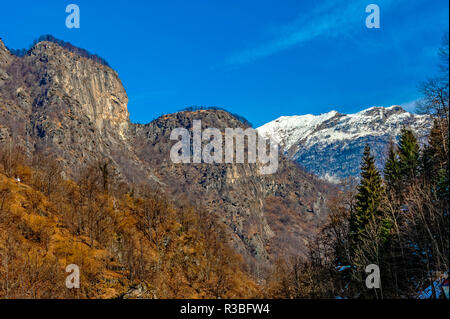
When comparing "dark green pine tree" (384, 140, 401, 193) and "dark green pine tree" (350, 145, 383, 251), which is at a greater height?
"dark green pine tree" (384, 140, 401, 193)

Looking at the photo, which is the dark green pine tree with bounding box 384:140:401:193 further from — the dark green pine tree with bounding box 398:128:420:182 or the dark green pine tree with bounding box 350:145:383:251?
the dark green pine tree with bounding box 350:145:383:251

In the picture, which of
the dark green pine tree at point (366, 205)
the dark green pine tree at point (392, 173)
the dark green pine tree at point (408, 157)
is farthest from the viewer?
the dark green pine tree at point (392, 173)

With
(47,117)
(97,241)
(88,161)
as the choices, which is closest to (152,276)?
(97,241)

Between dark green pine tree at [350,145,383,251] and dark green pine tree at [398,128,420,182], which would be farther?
dark green pine tree at [398,128,420,182]

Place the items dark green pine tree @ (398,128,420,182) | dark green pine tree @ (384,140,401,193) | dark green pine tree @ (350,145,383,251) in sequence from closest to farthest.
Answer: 1. dark green pine tree @ (350,145,383,251)
2. dark green pine tree @ (398,128,420,182)
3. dark green pine tree @ (384,140,401,193)

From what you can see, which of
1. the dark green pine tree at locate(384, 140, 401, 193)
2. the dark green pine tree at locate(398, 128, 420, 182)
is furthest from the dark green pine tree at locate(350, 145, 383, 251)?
the dark green pine tree at locate(384, 140, 401, 193)

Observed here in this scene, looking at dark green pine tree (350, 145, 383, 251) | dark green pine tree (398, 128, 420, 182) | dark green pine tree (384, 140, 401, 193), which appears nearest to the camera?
dark green pine tree (350, 145, 383, 251)

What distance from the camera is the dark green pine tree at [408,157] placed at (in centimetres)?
5005

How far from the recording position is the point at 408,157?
54188mm

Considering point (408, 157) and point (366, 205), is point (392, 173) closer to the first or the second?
point (408, 157)

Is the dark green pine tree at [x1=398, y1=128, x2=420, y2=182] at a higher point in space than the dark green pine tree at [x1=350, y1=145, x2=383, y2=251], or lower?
higher

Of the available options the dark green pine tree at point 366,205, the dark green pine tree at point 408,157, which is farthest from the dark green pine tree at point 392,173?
the dark green pine tree at point 366,205

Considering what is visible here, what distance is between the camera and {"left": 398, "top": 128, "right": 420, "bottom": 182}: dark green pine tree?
5005cm

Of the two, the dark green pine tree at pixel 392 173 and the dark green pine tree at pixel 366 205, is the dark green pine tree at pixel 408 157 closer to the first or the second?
the dark green pine tree at pixel 392 173
